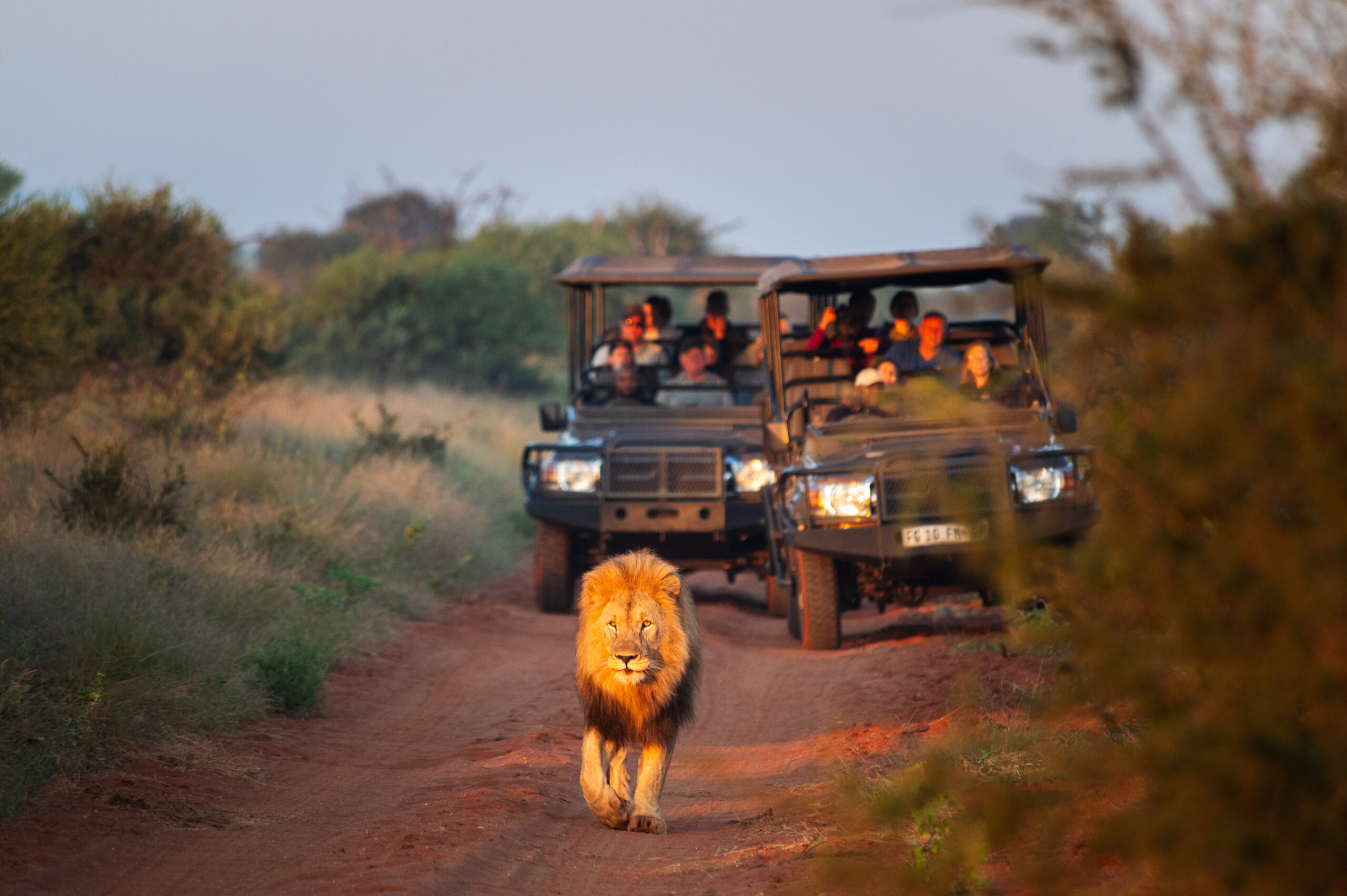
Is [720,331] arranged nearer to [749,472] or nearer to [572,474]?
[749,472]

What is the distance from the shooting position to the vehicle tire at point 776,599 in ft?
34.3

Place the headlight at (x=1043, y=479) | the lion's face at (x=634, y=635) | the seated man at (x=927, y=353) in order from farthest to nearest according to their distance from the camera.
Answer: the seated man at (x=927, y=353) < the headlight at (x=1043, y=479) < the lion's face at (x=634, y=635)

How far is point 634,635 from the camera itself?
15.8 feet

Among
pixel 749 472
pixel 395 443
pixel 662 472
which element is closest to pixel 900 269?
pixel 749 472

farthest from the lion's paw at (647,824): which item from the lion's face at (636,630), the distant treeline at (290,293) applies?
the distant treeline at (290,293)

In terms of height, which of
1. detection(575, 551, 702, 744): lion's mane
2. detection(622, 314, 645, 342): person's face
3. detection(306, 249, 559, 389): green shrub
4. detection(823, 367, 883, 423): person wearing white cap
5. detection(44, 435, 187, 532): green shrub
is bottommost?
detection(575, 551, 702, 744): lion's mane

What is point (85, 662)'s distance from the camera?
582 cm

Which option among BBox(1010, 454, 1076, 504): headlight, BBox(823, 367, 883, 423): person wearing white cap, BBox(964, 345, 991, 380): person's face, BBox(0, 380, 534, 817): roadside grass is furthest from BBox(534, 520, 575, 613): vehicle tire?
BBox(1010, 454, 1076, 504): headlight

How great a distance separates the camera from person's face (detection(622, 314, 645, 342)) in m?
11.7

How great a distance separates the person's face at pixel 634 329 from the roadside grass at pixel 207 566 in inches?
99.0

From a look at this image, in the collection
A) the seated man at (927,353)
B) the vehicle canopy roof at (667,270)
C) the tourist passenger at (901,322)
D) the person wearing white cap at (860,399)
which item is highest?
the vehicle canopy roof at (667,270)

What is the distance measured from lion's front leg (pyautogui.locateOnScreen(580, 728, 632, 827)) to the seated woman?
4732mm

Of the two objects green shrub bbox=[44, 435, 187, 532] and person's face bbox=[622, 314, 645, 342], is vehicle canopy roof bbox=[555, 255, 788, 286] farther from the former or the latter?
green shrub bbox=[44, 435, 187, 532]

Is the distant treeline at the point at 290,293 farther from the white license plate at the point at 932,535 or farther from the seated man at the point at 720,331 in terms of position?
the white license plate at the point at 932,535
